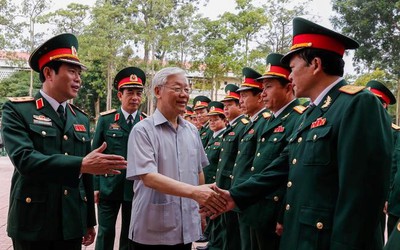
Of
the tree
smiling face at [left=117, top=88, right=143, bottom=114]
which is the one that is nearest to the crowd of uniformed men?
smiling face at [left=117, top=88, right=143, bottom=114]

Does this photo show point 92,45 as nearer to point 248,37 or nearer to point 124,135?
point 248,37

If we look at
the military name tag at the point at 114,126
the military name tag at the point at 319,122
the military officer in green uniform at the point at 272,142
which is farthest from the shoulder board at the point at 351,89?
the military name tag at the point at 114,126

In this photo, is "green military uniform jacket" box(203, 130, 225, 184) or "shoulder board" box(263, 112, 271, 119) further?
"green military uniform jacket" box(203, 130, 225, 184)

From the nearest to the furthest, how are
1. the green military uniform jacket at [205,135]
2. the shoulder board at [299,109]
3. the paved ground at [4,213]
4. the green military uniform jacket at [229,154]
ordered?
the shoulder board at [299,109] → the paved ground at [4,213] → the green military uniform jacket at [229,154] → the green military uniform jacket at [205,135]

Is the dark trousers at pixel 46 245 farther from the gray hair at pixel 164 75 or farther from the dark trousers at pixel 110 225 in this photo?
the dark trousers at pixel 110 225

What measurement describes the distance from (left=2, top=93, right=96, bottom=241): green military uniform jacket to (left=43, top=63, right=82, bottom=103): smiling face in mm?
109

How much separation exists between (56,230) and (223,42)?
17652mm

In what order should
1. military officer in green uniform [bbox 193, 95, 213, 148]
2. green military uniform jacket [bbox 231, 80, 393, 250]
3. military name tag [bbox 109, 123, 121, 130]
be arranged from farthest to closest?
military officer in green uniform [bbox 193, 95, 213, 148], military name tag [bbox 109, 123, 121, 130], green military uniform jacket [bbox 231, 80, 393, 250]

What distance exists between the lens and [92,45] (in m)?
23.1

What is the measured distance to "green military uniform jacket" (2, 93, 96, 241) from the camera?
8.05 ft

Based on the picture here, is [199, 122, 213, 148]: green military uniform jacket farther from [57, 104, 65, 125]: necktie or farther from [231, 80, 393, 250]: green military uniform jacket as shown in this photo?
[231, 80, 393, 250]: green military uniform jacket

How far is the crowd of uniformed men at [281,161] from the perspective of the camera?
6.22ft

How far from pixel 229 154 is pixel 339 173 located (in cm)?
338

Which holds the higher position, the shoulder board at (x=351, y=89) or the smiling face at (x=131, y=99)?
the shoulder board at (x=351, y=89)
